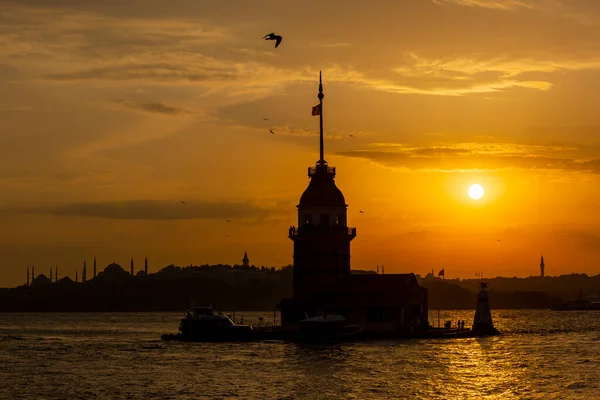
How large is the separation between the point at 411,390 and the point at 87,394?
22.0 m

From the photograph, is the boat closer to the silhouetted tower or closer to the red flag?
the silhouetted tower

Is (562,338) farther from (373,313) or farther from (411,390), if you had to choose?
(411,390)

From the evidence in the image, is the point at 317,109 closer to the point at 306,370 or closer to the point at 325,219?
the point at 325,219

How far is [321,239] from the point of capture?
116 m

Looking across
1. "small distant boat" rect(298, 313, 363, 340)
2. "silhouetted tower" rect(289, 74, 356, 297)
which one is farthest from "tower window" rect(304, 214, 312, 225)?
"small distant boat" rect(298, 313, 363, 340)

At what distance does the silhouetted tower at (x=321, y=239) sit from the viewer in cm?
11606

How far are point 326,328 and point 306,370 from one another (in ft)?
71.1

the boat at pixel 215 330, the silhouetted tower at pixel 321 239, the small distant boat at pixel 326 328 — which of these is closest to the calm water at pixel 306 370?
the small distant boat at pixel 326 328

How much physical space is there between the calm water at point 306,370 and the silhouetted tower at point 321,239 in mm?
7273

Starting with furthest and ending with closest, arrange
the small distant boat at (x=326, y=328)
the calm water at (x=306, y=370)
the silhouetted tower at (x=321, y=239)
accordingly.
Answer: the silhouetted tower at (x=321, y=239)
the small distant boat at (x=326, y=328)
the calm water at (x=306, y=370)

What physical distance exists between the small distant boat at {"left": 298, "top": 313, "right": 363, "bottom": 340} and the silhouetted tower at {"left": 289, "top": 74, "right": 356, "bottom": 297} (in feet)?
14.1

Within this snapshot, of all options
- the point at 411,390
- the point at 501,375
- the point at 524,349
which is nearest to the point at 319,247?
the point at 524,349

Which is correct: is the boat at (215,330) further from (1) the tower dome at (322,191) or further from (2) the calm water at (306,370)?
(1) the tower dome at (322,191)

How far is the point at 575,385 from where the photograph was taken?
81562mm
